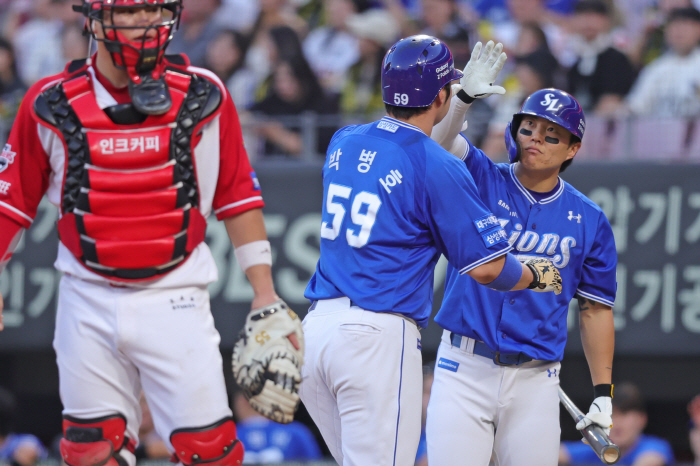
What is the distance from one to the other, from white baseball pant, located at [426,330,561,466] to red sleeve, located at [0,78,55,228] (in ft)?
6.45

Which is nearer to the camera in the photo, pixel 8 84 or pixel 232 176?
pixel 232 176

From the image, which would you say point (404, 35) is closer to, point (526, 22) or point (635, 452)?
point (526, 22)

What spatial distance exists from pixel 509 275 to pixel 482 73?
102 centimetres

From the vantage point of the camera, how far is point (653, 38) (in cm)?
793

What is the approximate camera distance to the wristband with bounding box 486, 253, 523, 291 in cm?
362

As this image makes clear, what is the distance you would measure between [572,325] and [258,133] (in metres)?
2.91

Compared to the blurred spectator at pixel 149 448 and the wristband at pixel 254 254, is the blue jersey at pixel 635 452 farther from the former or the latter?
the wristband at pixel 254 254

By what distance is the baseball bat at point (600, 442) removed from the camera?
13.2ft

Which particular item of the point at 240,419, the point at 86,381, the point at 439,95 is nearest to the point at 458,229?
the point at 439,95

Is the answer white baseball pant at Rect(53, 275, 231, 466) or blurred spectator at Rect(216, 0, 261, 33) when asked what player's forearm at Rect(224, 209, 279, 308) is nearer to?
white baseball pant at Rect(53, 275, 231, 466)

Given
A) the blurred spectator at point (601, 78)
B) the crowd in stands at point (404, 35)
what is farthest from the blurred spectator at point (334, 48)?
the blurred spectator at point (601, 78)

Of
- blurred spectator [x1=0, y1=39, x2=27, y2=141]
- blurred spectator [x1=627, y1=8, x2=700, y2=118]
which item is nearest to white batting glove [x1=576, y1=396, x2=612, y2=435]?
blurred spectator [x1=627, y1=8, x2=700, y2=118]

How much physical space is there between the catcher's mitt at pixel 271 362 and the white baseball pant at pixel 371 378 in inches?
18.3

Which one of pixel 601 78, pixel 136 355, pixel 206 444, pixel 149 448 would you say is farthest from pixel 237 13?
pixel 206 444
